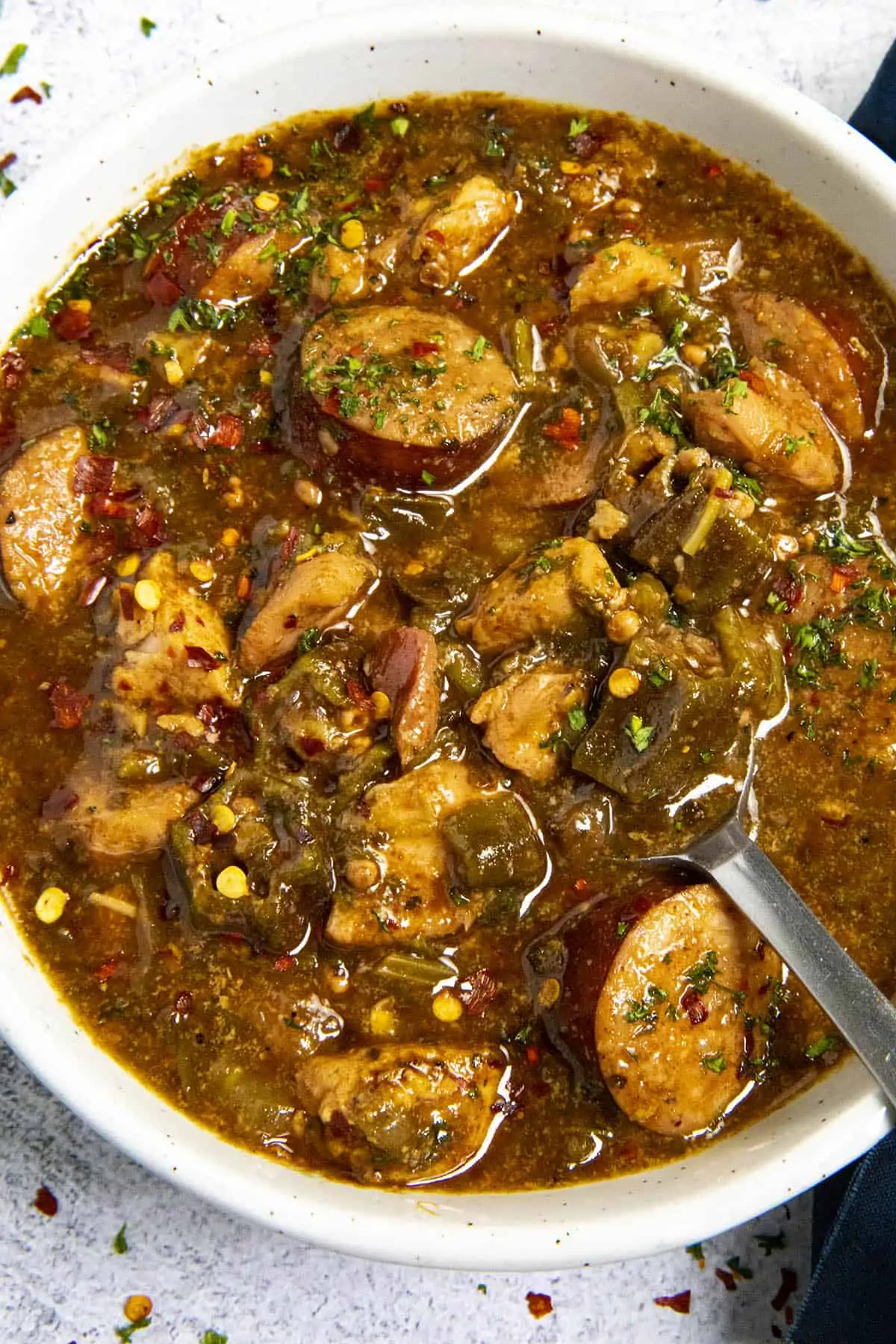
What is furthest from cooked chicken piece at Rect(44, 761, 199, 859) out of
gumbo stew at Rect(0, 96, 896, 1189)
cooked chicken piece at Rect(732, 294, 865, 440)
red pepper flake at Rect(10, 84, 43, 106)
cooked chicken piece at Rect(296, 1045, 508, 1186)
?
red pepper flake at Rect(10, 84, 43, 106)

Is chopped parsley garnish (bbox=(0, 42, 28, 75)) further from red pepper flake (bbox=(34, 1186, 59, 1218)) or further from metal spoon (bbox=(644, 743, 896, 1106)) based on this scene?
red pepper flake (bbox=(34, 1186, 59, 1218))

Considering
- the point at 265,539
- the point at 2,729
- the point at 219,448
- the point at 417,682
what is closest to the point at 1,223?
the point at 219,448

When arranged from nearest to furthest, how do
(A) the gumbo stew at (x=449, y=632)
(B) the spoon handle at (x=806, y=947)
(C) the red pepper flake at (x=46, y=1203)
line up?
(B) the spoon handle at (x=806, y=947), (A) the gumbo stew at (x=449, y=632), (C) the red pepper flake at (x=46, y=1203)

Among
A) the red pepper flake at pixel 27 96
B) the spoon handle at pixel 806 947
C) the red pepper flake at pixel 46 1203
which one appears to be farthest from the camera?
the red pepper flake at pixel 27 96

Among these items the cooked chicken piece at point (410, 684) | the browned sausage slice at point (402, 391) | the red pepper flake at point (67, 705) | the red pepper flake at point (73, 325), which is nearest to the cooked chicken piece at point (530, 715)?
the cooked chicken piece at point (410, 684)

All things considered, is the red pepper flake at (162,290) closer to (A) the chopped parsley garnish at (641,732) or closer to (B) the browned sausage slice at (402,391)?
(B) the browned sausage slice at (402,391)

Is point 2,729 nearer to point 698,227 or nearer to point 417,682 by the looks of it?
point 417,682

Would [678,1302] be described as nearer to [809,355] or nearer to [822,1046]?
[822,1046]
